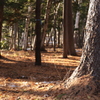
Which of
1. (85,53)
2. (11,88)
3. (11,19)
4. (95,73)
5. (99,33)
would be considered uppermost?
(11,19)

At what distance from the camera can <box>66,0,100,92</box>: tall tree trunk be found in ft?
16.6

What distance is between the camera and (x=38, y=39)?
10.9m

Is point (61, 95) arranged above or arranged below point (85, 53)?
below

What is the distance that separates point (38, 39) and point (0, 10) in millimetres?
3886

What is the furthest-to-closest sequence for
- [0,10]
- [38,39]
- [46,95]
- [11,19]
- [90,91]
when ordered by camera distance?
[11,19], [0,10], [38,39], [46,95], [90,91]

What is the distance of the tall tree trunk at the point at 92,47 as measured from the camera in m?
5.07

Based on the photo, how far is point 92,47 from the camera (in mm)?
5105

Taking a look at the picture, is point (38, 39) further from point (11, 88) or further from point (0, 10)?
point (11, 88)

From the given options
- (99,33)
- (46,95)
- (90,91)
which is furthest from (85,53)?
(46,95)

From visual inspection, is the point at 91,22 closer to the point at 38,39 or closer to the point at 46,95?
the point at 46,95

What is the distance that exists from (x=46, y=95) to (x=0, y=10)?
9.24m

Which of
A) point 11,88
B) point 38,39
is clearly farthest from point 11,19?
point 11,88

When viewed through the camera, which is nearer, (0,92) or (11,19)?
(0,92)

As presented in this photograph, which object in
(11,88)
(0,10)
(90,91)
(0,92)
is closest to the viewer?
(90,91)
